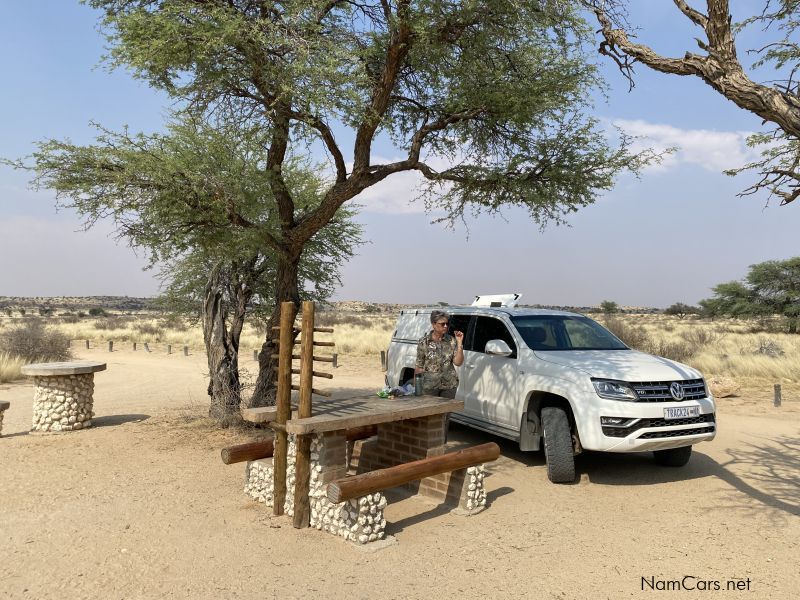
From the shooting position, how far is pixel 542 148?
9773 mm

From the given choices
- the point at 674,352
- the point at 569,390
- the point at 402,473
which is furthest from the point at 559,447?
the point at 674,352

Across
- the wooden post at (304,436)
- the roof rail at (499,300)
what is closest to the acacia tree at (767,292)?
the roof rail at (499,300)

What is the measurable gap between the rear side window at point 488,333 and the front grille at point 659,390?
6.51ft

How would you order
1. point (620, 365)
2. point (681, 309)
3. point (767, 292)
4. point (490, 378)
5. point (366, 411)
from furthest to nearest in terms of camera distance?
point (681, 309) → point (767, 292) → point (490, 378) → point (620, 365) → point (366, 411)

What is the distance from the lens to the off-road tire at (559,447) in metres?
7.14

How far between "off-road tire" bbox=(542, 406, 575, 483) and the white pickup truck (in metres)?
0.01

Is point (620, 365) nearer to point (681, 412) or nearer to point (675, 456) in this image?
point (681, 412)

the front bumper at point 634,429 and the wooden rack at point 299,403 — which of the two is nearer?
the wooden rack at point 299,403

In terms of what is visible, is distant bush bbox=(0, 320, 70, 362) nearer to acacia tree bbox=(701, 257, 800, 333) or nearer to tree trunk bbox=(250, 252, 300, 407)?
tree trunk bbox=(250, 252, 300, 407)

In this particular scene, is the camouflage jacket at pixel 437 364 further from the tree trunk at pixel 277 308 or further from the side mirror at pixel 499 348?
the tree trunk at pixel 277 308

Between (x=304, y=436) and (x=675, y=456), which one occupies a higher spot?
(x=304, y=436)

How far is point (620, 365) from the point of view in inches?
286

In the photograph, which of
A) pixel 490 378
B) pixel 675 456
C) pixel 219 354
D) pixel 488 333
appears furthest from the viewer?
pixel 219 354

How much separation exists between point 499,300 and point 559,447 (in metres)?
3.41
